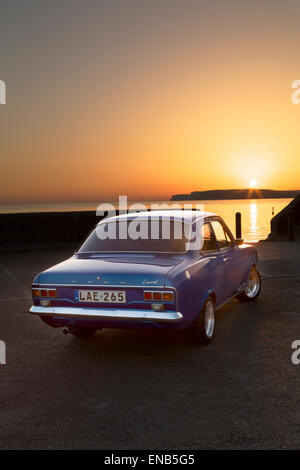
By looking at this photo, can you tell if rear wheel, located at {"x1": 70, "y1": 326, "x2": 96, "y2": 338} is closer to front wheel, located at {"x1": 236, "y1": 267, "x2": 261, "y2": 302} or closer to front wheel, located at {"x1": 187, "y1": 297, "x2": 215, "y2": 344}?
front wheel, located at {"x1": 187, "y1": 297, "x2": 215, "y2": 344}

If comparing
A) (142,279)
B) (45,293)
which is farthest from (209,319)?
(45,293)

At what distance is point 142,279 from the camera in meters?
4.95

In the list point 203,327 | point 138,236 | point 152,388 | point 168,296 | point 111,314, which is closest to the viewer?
point 152,388

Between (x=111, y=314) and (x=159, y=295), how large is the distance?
1.75 ft

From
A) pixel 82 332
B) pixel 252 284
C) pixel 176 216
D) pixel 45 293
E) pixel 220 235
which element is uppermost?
pixel 176 216

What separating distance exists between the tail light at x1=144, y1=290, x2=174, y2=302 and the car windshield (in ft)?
2.88

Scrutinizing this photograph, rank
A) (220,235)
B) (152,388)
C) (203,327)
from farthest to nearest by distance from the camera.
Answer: (220,235), (203,327), (152,388)

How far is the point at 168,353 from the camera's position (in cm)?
540

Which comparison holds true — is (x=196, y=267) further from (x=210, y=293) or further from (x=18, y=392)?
(x=18, y=392)

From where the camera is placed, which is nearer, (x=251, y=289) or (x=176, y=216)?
(x=176, y=216)

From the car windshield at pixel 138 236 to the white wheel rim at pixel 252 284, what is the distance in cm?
258

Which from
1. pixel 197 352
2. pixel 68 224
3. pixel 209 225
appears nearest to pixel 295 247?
pixel 68 224

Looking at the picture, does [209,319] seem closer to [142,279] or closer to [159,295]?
[159,295]

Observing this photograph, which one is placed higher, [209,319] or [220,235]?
[220,235]
